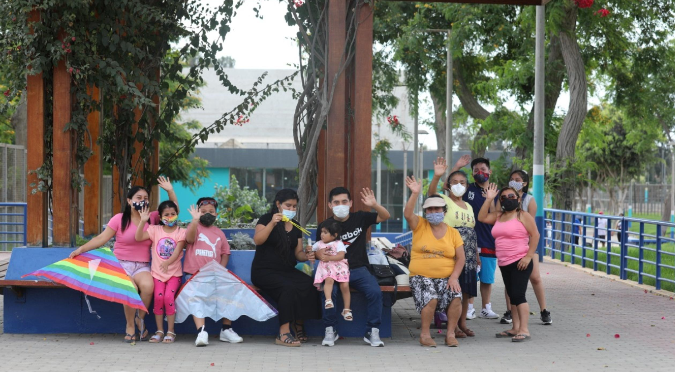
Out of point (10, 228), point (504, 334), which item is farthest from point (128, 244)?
point (10, 228)

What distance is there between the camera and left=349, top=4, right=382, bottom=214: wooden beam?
9.29 metres

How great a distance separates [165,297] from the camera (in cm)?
843

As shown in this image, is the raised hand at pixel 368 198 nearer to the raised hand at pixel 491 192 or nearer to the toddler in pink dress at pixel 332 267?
the toddler in pink dress at pixel 332 267

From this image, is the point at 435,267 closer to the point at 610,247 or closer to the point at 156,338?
the point at 156,338

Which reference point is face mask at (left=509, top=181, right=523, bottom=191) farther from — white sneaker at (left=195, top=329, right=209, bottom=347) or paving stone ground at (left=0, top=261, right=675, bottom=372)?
white sneaker at (left=195, top=329, right=209, bottom=347)

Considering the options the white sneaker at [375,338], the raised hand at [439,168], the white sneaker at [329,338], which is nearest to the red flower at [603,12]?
the raised hand at [439,168]

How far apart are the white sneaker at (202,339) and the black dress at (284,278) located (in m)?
0.66

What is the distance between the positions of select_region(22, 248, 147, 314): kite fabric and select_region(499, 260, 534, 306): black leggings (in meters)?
3.51

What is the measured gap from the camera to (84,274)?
839 centimetres

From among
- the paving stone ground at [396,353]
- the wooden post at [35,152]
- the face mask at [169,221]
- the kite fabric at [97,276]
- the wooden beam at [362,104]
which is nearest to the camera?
the paving stone ground at [396,353]

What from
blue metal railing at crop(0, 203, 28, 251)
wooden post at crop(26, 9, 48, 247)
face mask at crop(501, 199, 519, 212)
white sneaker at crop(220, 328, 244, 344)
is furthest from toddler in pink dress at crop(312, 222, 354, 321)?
blue metal railing at crop(0, 203, 28, 251)

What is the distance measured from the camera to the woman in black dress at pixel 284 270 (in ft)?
27.6

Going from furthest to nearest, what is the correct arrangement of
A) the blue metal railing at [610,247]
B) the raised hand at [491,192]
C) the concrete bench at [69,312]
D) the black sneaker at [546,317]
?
1. the blue metal railing at [610,247]
2. the black sneaker at [546,317]
3. the raised hand at [491,192]
4. the concrete bench at [69,312]

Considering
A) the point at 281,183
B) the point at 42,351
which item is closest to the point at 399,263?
the point at 42,351
